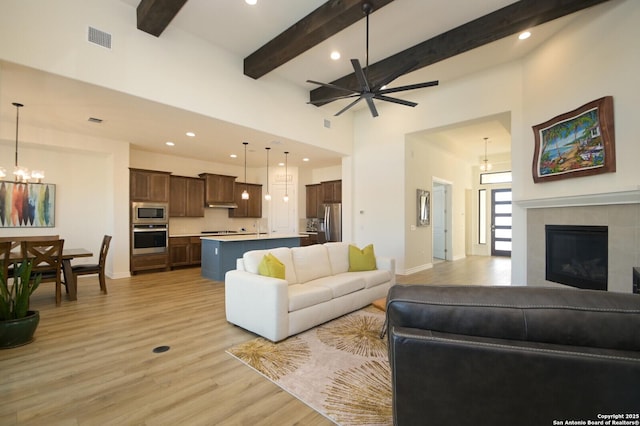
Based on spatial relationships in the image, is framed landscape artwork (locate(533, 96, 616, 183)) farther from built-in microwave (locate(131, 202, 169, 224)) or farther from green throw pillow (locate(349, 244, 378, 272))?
built-in microwave (locate(131, 202, 169, 224))

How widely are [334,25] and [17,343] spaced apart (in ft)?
16.3

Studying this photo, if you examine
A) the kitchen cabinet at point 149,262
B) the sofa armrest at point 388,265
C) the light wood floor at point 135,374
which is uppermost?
the sofa armrest at point 388,265

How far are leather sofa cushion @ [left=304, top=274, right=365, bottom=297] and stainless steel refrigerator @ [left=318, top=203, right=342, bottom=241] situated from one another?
13.8 ft

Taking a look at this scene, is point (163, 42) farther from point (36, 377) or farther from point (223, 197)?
point (223, 197)

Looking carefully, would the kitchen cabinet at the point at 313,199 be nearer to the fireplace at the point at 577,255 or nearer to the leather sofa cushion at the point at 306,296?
the leather sofa cushion at the point at 306,296

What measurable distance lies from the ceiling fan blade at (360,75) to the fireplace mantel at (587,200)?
2.88m

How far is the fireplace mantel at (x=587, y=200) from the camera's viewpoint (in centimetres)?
291

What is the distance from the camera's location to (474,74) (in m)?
5.25

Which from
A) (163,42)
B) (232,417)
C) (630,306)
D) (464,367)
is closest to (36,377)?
(232,417)

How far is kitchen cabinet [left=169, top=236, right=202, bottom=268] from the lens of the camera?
282 inches

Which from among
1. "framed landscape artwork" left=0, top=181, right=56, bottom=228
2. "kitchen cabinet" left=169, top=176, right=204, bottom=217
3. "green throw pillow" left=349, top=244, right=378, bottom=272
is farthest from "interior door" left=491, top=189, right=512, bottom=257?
"framed landscape artwork" left=0, top=181, right=56, bottom=228

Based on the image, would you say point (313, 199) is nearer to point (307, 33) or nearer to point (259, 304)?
point (307, 33)

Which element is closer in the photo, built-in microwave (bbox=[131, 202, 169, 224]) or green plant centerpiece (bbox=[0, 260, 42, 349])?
green plant centerpiece (bbox=[0, 260, 42, 349])

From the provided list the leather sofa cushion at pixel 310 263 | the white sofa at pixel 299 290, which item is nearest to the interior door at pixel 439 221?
the white sofa at pixel 299 290
